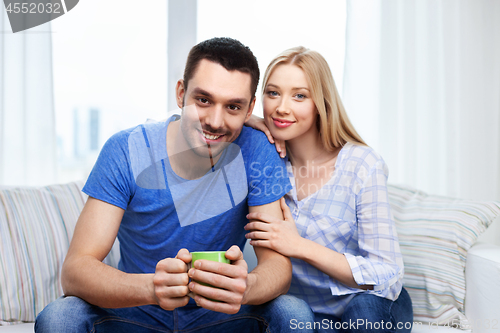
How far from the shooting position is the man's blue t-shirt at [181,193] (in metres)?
1.11

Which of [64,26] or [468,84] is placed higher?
A: [64,26]

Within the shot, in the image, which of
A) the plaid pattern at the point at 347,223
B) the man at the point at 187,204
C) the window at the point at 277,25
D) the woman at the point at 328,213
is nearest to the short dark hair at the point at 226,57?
the man at the point at 187,204

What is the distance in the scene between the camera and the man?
917mm

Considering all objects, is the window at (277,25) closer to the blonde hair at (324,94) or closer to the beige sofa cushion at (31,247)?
the blonde hair at (324,94)

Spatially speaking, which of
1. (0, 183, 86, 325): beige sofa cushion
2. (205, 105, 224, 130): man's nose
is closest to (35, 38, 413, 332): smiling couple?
(205, 105, 224, 130): man's nose

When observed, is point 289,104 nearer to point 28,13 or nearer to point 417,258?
point 417,258

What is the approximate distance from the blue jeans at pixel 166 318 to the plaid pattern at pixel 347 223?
26 centimetres

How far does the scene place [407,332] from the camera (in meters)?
1.14

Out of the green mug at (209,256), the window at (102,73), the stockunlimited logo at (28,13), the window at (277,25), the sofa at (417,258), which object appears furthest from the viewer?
the window at (277,25)

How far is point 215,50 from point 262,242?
0.56 meters

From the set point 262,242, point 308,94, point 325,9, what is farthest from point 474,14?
point 262,242

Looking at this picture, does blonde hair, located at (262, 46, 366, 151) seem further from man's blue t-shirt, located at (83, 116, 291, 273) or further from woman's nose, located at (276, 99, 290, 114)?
man's blue t-shirt, located at (83, 116, 291, 273)

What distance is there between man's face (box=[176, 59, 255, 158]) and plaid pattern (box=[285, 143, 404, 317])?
0.93ft

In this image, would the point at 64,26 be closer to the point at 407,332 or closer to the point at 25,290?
the point at 25,290
